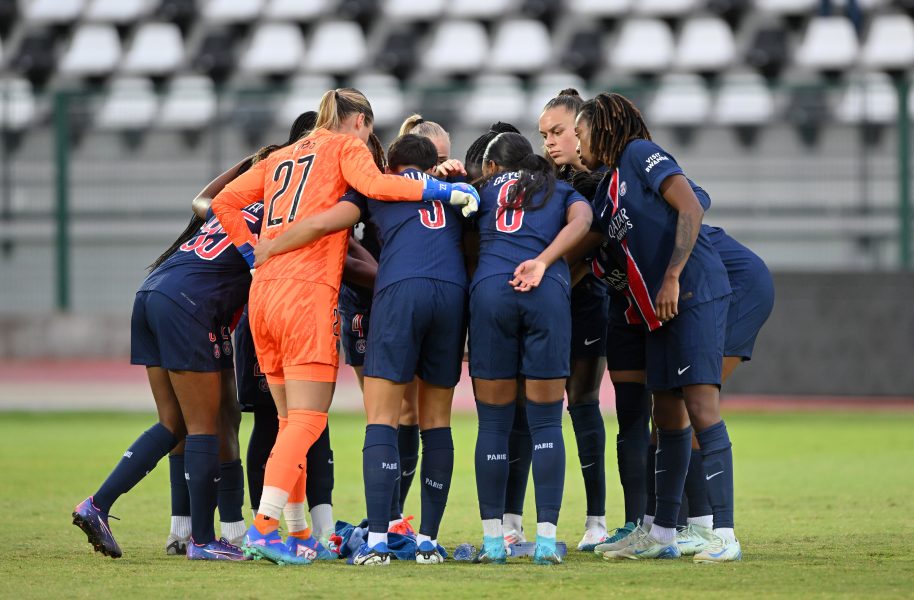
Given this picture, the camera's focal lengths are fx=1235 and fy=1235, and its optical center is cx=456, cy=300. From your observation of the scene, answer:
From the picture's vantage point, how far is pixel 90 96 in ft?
57.3

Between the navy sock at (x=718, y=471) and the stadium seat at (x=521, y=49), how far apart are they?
21.2 m

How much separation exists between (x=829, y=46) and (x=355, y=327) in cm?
2049

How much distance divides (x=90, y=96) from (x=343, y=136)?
1275cm

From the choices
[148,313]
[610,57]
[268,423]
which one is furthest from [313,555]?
[610,57]

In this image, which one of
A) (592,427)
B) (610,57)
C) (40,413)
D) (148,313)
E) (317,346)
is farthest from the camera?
(610,57)

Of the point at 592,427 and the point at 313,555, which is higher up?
the point at 592,427

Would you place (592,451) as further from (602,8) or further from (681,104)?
(602,8)

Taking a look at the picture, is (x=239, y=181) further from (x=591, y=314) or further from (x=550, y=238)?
(x=591, y=314)

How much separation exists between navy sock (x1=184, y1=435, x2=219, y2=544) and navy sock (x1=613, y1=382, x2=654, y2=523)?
199 centimetres

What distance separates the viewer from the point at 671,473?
19.0 ft

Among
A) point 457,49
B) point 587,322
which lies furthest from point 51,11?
point 587,322

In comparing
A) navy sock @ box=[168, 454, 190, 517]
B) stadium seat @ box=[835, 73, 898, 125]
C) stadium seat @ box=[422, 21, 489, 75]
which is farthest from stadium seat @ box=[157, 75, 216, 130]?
navy sock @ box=[168, 454, 190, 517]

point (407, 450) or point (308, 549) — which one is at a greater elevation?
point (407, 450)

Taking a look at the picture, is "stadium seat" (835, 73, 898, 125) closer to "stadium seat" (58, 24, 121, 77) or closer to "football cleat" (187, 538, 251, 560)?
"football cleat" (187, 538, 251, 560)
